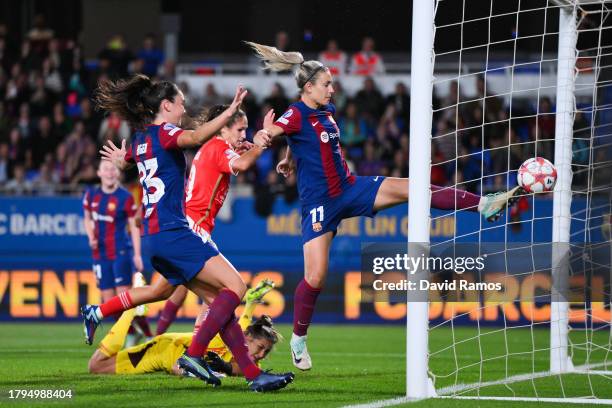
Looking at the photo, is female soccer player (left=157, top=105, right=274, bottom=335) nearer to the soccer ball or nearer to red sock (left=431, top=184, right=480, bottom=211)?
red sock (left=431, top=184, right=480, bottom=211)

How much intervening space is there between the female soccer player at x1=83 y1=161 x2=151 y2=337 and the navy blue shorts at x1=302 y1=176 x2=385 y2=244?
4.65 m

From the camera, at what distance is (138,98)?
714 cm

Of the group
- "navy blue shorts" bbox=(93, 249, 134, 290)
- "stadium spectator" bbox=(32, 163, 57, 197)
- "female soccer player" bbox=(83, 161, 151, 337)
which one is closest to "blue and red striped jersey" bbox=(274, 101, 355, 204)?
"female soccer player" bbox=(83, 161, 151, 337)

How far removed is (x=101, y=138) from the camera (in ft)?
58.3

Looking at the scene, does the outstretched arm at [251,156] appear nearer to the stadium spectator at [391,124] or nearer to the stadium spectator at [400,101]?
the stadium spectator at [391,124]

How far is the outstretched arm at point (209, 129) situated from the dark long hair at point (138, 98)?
A: 51cm

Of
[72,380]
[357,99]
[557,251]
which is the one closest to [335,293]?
[357,99]

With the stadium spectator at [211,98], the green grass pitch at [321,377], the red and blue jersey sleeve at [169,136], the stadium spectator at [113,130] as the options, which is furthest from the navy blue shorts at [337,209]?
the stadium spectator at [113,130]

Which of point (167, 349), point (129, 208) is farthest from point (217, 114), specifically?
point (129, 208)

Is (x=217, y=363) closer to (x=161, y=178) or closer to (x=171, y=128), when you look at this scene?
(x=161, y=178)

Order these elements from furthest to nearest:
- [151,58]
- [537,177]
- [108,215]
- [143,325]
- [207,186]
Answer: [151,58] → [108,215] → [143,325] → [207,186] → [537,177]

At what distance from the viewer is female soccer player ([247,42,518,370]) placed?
25.8 feet

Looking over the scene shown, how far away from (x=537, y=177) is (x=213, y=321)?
2.54 metres

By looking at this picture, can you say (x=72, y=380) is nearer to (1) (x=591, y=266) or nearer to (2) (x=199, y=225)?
(2) (x=199, y=225)
